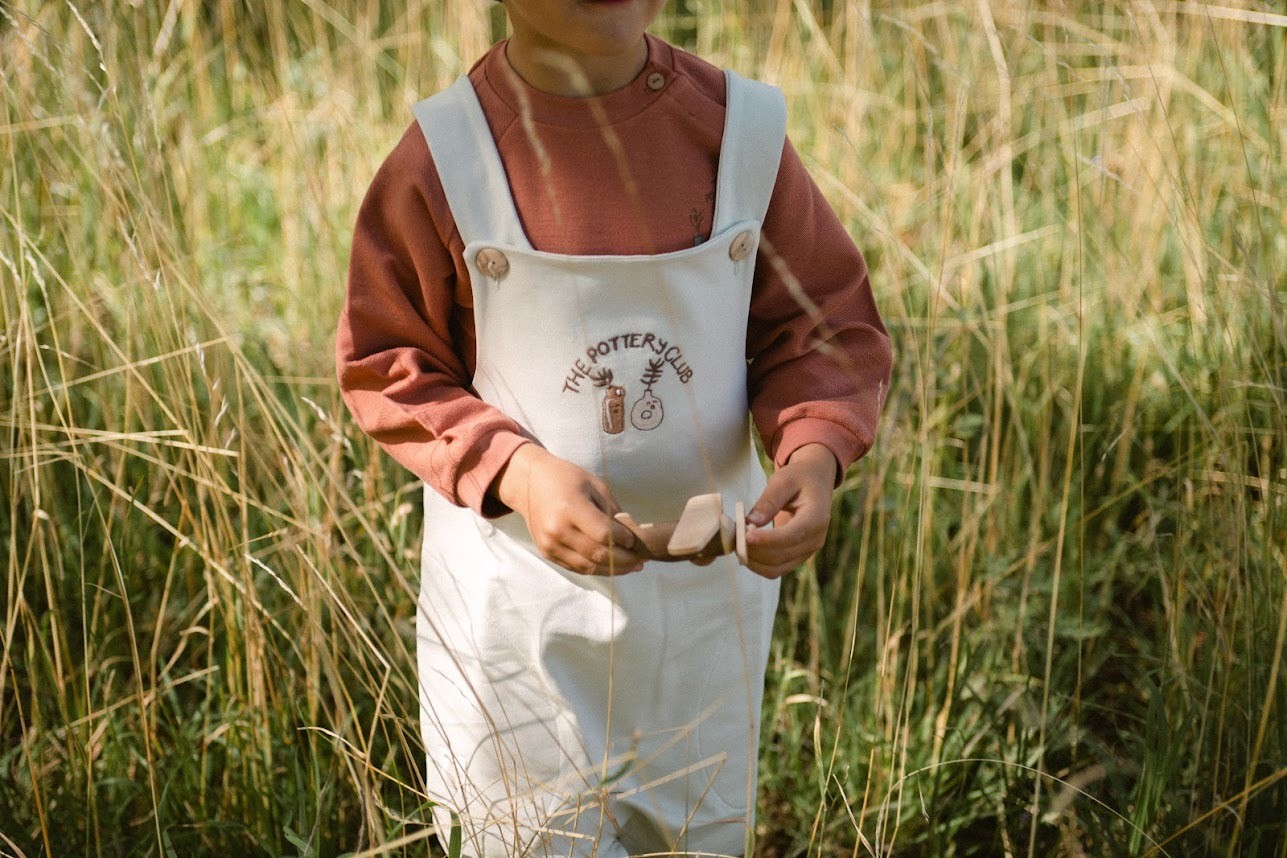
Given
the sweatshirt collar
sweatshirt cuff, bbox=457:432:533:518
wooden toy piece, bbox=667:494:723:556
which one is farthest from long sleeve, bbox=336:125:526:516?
wooden toy piece, bbox=667:494:723:556

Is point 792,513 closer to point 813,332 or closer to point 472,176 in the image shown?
point 813,332

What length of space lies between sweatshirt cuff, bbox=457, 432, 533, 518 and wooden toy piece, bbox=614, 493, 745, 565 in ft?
0.49

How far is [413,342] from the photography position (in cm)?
140

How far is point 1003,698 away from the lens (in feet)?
6.63

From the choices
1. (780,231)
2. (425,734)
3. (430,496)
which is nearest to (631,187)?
(780,231)

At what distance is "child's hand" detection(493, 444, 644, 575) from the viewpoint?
123cm

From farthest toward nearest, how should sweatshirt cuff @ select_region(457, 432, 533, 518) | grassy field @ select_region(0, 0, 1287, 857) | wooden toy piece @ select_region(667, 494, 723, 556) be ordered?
1. grassy field @ select_region(0, 0, 1287, 857)
2. sweatshirt cuff @ select_region(457, 432, 533, 518)
3. wooden toy piece @ select_region(667, 494, 723, 556)

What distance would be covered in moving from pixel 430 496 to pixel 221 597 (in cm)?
50

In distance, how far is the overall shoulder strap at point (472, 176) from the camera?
1332mm

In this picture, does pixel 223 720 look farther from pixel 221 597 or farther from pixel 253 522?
pixel 253 522

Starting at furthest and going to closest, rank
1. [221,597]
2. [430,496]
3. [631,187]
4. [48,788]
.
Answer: [221,597] < [48,788] < [430,496] < [631,187]

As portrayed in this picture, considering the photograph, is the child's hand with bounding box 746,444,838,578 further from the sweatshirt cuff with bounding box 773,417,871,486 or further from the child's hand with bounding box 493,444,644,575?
the child's hand with bounding box 493,444,644,575

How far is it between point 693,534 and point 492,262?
373 millimetres

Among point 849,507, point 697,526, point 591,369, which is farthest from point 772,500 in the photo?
point 849,507
